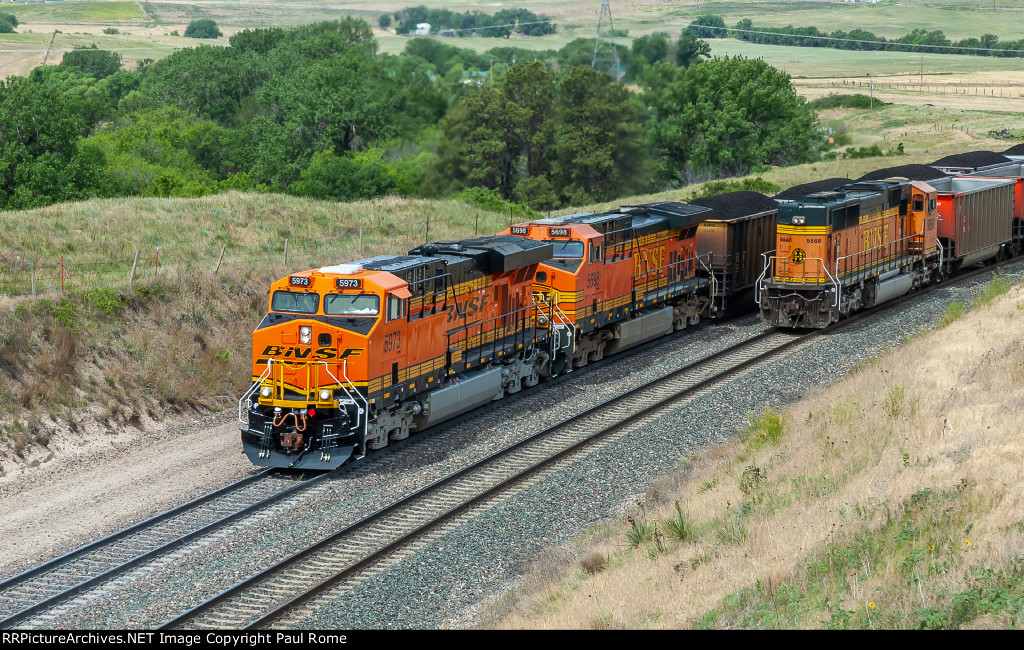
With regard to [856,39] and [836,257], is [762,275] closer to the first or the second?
[836,257]

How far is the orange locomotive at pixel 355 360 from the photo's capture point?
19.0 m

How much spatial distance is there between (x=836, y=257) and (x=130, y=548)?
2157cm

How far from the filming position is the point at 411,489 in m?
18.3

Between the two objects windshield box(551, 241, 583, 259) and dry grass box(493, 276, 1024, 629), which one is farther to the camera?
windshield box(551, 241, 583, 259)

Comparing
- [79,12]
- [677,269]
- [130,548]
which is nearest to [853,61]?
[79,12]

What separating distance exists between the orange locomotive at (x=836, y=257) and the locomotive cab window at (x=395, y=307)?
47.3 ft

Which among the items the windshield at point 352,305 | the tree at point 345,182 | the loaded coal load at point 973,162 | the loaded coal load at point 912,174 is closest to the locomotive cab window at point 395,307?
the windshield at point 352,305

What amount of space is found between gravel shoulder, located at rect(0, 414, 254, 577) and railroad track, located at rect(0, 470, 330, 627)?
52cm

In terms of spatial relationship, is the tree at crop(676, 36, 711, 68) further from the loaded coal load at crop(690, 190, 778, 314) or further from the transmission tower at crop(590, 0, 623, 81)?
the loaded coal load at crop(690, 190, 778, 314)

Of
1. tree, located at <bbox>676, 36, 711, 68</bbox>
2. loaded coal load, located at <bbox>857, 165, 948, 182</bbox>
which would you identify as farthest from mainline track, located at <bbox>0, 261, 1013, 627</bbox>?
tree, located at <bbox>676, 36, 711, 68</bbox>

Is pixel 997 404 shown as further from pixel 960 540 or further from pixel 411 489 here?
Answer: pixel 411 489

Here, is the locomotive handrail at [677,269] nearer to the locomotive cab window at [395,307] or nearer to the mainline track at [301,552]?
the mainline track at [301,552]

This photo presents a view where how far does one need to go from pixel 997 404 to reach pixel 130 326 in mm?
18929

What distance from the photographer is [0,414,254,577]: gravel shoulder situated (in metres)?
16.8
